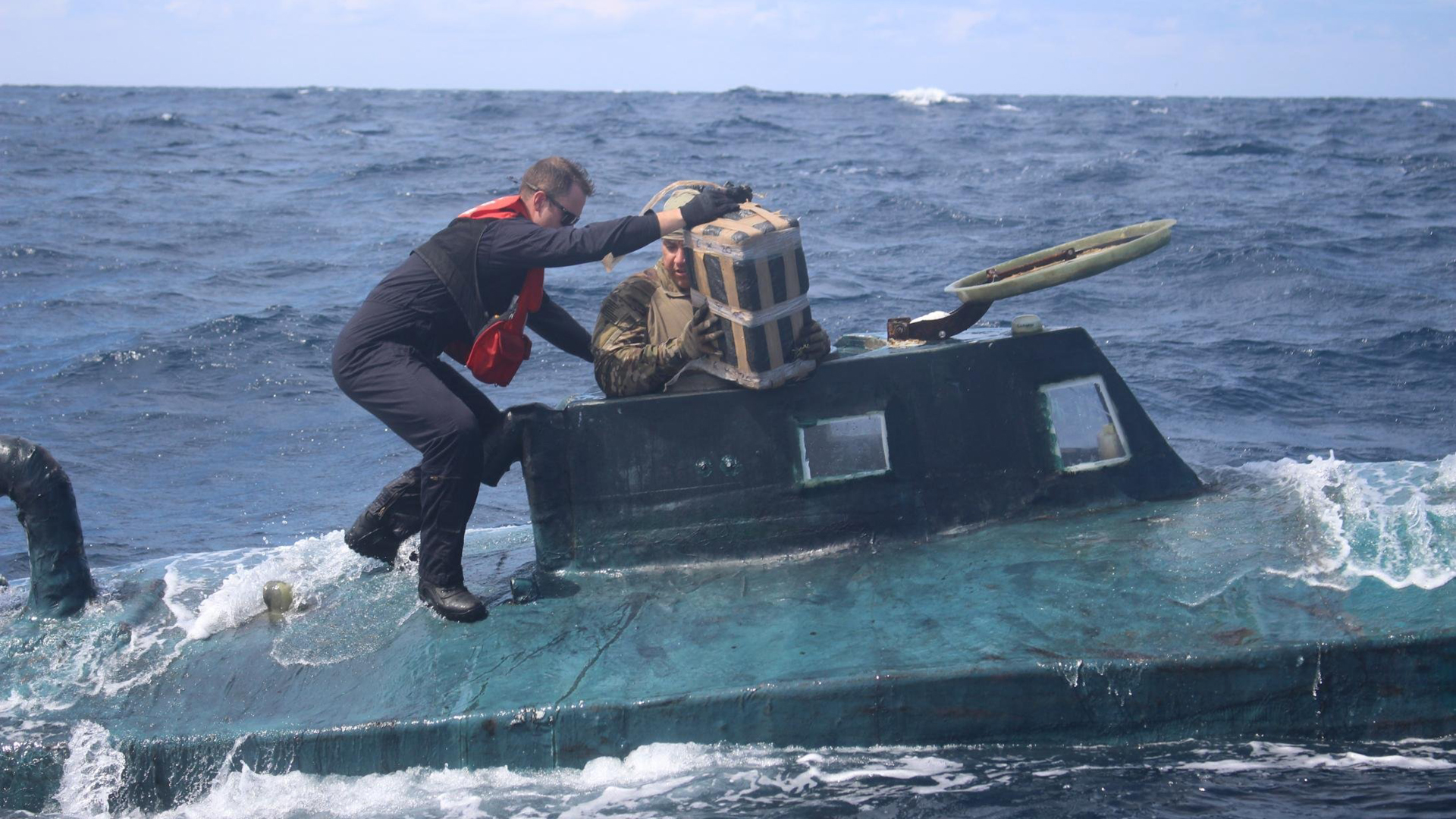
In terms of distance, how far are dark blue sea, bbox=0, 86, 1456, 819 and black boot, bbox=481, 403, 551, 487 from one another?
157 centimetres

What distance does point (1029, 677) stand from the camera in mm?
4648

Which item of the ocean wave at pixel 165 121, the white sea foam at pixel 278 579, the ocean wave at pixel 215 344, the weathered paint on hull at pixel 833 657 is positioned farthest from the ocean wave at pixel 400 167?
the weathered paint on hull at pixel 833 657

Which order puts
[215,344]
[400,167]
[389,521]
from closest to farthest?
[389,521] < [215,344] < [400,167]

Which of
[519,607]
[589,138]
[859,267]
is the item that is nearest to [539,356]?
[859,267]

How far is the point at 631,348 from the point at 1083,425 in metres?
2.23

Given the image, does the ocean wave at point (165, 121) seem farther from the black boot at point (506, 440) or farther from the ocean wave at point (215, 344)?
the black boot at point (506, 440)

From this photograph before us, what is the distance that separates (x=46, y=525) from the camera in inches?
241

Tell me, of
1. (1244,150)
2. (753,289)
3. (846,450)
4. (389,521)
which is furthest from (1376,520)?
(1244,150)

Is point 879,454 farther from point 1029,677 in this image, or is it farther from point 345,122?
point 345,122

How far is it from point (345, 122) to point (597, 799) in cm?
3905

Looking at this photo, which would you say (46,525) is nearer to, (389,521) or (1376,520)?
(389,521)

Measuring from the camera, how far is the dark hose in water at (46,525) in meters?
6.07

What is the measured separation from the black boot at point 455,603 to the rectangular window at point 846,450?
1625 mm

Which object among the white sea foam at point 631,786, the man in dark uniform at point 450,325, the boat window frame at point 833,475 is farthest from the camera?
the boat window frame at point 833,475
